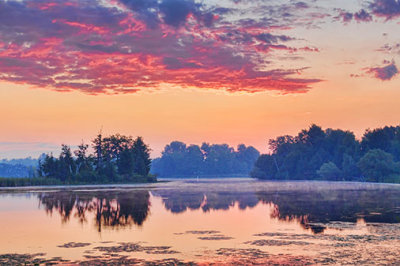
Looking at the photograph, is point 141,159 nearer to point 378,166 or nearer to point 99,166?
point 99,166

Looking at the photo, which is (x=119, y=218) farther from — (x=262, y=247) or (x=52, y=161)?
(x=52, y=161)

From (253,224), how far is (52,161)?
10559 cm

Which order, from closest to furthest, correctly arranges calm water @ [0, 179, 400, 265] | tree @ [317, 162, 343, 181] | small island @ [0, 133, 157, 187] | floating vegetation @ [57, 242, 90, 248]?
calm water @ [0, 179, 400, 265], floating vegetation @ [57, 242, 90, 248], small island @ [0, 133, 157, 187], tree @ [317, 162, 343, 181]

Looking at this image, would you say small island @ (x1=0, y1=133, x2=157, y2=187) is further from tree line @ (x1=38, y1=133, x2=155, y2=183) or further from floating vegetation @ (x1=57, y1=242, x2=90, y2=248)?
floating vegetation @ (x1=57, y1=242, x2=90, y2=248)

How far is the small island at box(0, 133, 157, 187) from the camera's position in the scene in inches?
5261

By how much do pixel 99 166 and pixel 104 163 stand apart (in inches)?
149

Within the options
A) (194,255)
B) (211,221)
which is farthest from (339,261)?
(211,221)

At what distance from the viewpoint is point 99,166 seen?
154 meters

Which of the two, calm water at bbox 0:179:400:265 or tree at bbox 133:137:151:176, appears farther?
tree at bbox 133:137:151:176

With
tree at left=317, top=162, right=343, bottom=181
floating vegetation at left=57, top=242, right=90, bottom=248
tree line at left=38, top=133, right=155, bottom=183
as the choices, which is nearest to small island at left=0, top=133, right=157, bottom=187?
tree line at left=38, top=133, right=155, bottom=183

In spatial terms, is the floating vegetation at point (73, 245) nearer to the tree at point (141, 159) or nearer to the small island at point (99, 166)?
the small island at point (99, 166)

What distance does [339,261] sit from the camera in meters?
22.8

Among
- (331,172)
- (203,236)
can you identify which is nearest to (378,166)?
(331,172)

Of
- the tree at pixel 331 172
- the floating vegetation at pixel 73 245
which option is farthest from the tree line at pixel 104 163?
the floating vegetation at pixel 73 245
